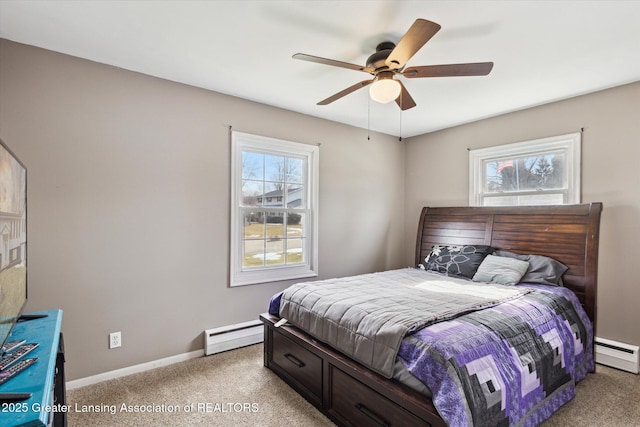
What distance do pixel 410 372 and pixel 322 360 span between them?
71cm

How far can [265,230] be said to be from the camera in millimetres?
3564

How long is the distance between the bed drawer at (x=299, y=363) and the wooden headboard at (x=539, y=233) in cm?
241

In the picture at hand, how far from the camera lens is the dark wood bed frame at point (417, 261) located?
5.70 ft

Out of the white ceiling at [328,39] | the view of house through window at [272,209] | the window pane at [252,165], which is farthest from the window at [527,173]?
the window pane at [252,165]

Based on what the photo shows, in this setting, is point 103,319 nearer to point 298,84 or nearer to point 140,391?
point 140,391

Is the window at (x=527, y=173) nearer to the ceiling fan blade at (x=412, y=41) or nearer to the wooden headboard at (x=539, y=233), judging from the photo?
the wooden headboard at (x=539, y=233)

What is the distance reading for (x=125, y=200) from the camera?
2.67 m

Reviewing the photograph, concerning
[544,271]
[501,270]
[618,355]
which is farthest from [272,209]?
[618,355]

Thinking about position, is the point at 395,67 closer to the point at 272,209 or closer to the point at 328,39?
the point at 328,39

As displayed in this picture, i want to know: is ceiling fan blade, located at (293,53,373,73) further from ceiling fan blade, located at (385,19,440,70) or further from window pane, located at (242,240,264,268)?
window pane, located at (242,240,264,268)

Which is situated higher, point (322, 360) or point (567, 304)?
point (567, 304)

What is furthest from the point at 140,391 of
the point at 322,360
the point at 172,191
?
the point at 172,191

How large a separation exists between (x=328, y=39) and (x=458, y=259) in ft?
8.34

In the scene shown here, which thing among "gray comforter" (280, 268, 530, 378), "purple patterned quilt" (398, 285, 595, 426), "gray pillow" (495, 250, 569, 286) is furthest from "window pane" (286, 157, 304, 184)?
"gray pillow" (495, 250, 569, 286)
